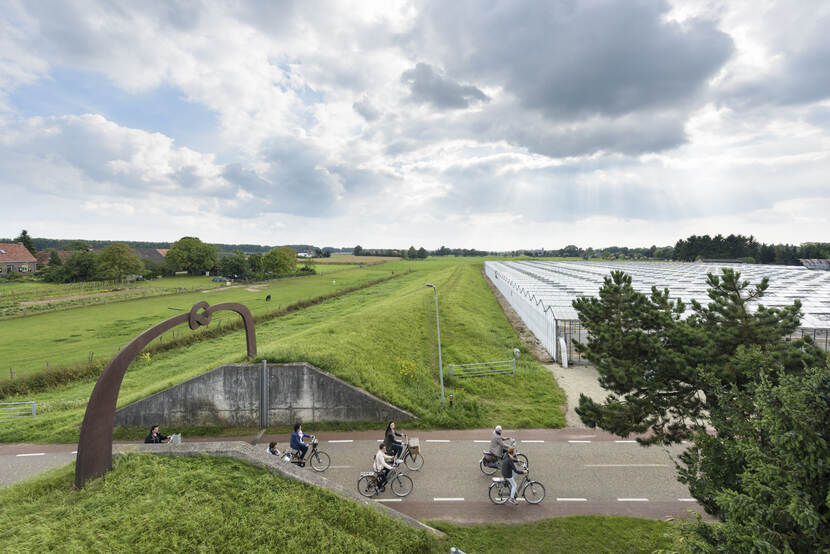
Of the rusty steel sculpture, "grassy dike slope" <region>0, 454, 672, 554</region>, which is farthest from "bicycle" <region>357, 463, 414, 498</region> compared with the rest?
the rusty steel sculpture

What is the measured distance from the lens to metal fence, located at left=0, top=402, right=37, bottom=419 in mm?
19248

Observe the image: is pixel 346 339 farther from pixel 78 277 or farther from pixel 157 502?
pixel 78 277

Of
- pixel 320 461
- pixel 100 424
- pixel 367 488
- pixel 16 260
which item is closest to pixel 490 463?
pixel 367 488

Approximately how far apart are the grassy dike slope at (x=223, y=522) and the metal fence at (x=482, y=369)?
42.7 feet

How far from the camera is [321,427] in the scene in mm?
18047

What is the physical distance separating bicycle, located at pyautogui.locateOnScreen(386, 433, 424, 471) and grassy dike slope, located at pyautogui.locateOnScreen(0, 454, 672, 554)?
10.6ft

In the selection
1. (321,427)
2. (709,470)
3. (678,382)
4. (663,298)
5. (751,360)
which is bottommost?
(321,427)

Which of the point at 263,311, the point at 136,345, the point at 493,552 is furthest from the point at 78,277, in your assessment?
the point at 493,552

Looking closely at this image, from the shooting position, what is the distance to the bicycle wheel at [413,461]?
1430 cm

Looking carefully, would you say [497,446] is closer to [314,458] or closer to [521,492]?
[521,492]

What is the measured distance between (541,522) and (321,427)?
35.9ft

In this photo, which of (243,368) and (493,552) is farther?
(243,368)

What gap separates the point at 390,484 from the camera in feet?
42.9

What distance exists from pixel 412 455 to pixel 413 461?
0.25 metres
